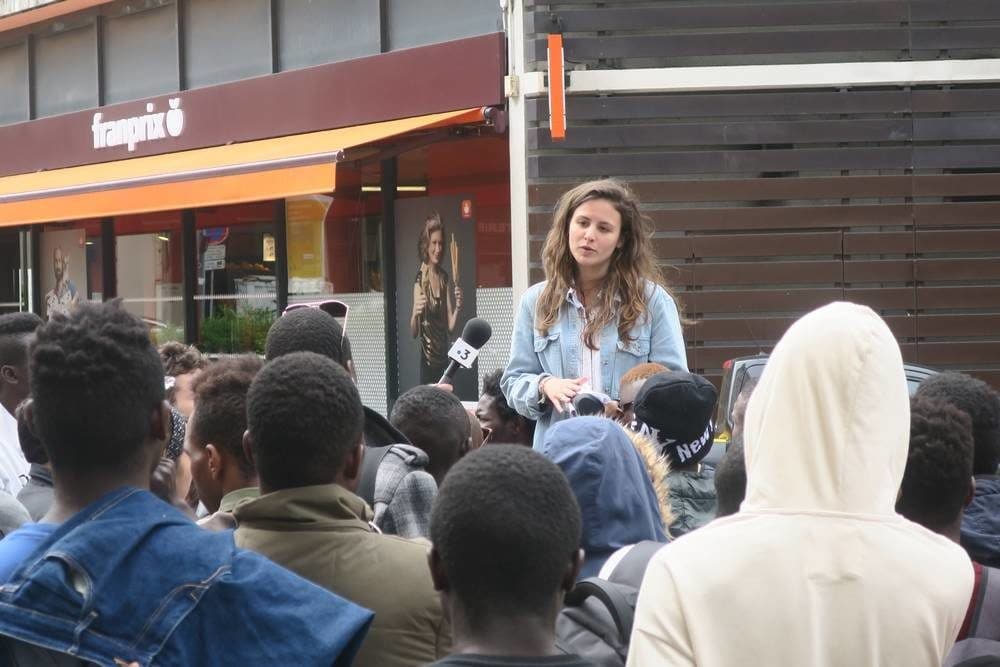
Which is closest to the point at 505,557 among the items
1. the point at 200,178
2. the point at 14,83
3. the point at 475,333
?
the point at 475,333

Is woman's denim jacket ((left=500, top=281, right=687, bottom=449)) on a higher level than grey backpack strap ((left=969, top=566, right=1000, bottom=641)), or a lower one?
higher

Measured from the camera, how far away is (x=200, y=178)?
39.5ft

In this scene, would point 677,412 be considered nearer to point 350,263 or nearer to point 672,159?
point 672,159

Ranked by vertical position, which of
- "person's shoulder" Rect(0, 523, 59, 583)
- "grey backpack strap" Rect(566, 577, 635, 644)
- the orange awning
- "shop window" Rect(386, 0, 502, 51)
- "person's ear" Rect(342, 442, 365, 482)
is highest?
"shop window" Rect(386, 0, 502, 51)

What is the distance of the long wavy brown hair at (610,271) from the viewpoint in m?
5.05

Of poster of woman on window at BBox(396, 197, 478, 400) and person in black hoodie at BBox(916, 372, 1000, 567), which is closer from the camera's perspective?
person in black hoodie at BBox(916, 372, 1000, 567)

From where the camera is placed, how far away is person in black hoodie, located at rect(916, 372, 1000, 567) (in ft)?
11.0

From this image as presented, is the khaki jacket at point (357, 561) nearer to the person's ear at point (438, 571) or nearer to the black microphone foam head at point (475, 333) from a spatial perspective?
the person's ear at point (438, 571)

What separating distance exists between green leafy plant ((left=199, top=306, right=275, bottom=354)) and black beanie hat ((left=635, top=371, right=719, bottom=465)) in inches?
388

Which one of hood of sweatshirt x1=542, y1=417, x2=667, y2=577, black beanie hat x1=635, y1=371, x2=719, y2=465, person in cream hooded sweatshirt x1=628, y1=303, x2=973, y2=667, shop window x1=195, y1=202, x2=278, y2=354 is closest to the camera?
person in cream hooded sweatshirt x1=628, y1=303, x2=973, y2=667

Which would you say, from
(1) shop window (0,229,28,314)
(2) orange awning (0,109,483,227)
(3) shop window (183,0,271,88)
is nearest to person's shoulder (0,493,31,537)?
(2) orange awning (0,109,483,227)

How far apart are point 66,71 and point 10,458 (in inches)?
477

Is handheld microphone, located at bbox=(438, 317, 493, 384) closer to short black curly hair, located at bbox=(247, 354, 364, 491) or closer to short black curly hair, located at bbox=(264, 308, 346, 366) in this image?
short black curly hair, located at bbox=(264, 308, 346, 366)

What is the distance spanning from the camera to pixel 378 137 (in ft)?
36.1
